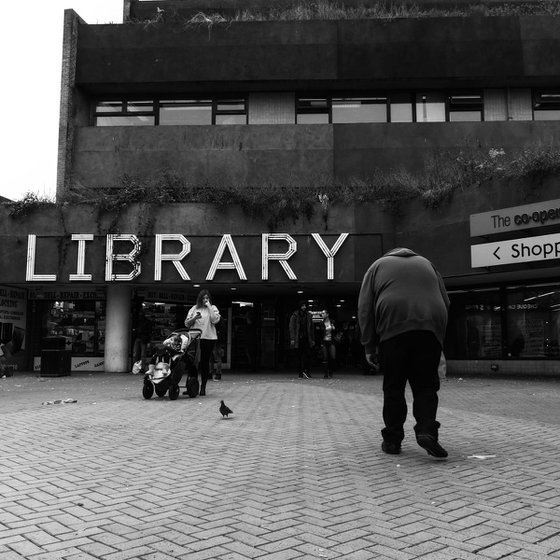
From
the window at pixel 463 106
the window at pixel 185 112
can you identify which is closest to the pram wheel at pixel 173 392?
the window at pixel 185 112

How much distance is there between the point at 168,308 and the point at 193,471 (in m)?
15.1

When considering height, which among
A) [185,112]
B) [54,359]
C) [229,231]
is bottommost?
[54,359]

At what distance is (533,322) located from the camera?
15.6 meters

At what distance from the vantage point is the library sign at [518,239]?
12602 mm

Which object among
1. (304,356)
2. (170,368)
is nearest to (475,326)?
(304,356)

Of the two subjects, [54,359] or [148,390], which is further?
[54,359]

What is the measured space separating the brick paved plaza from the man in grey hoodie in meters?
0.32

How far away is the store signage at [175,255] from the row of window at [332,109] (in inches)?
289

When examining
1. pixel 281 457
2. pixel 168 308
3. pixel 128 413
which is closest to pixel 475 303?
pixel 168 308

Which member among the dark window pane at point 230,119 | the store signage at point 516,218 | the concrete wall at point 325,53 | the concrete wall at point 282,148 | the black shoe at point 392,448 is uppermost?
the concrete wall at point 325,53

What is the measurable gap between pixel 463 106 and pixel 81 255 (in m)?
15.0

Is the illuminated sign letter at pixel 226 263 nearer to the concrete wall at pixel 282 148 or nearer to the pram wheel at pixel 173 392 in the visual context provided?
the concrete wall at pixel 282 148

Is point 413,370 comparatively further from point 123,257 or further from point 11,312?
point 11,312

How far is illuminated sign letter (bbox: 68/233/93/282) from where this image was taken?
16375mm
